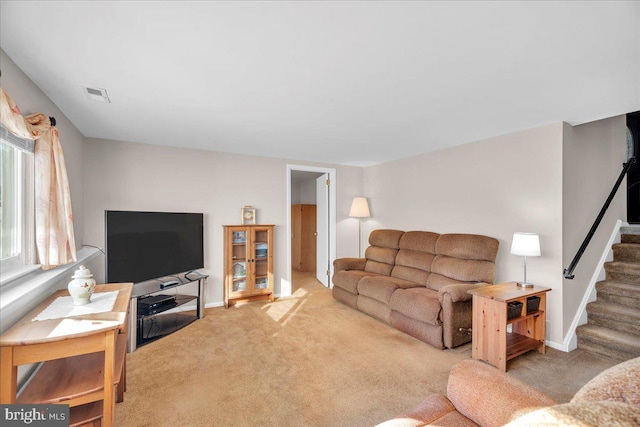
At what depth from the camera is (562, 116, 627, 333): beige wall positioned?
2.92 m

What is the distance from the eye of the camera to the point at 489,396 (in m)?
1.19

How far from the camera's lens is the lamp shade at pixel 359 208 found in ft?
16.8

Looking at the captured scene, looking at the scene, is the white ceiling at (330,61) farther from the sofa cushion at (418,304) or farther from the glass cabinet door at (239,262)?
the sofa cushion at (418,304)

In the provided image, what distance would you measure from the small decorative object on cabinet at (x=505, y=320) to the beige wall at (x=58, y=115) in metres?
3.88

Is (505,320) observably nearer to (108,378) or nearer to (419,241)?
(419,241)

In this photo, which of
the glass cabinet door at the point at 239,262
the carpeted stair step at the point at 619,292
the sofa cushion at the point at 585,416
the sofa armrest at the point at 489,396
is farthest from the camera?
the glass cabinet door at the point at 239,262

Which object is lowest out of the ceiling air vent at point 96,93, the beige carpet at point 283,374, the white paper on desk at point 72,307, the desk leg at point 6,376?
the beige carpet at point 283,374

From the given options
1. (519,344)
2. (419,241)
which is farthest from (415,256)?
(519,344)

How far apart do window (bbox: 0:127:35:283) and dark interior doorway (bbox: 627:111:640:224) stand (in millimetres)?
6191

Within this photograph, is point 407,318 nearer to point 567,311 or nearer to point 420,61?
point 567,311

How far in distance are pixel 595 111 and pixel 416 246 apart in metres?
2.33

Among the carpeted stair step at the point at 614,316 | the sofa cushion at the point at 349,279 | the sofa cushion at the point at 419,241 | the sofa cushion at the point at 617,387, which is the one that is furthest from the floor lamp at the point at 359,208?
the sofa cushion at the point at 617,387

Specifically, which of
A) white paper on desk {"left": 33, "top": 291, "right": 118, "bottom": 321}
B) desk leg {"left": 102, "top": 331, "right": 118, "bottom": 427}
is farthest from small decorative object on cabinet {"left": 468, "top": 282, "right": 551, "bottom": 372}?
white paper on desk {"left": 33, "top": 291, "right": 118, "bottom": 321}

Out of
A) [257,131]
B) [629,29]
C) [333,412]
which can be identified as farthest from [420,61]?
[333,412]
